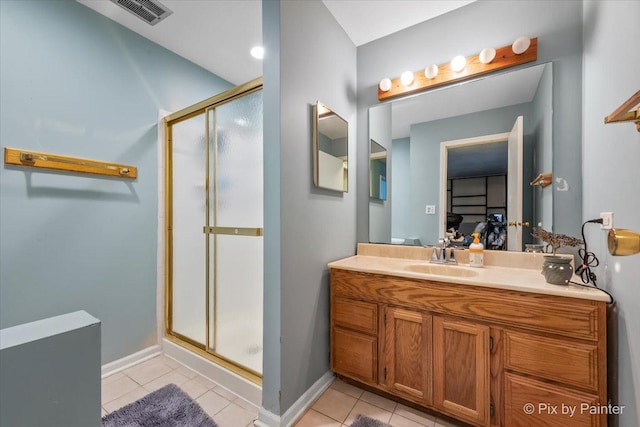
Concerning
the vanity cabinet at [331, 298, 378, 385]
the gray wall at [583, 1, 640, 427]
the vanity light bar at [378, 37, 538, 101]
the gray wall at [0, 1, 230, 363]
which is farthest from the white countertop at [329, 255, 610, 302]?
the gray wall at [0, 1, 230, 363]

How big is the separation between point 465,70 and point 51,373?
7.47ft

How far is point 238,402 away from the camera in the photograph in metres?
1.63

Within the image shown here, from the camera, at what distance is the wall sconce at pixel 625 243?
720 mm

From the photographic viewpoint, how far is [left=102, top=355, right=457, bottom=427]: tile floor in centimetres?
Result: 146

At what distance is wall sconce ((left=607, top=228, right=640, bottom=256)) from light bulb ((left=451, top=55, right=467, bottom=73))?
1369 mm

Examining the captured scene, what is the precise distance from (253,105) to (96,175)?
1214 mm

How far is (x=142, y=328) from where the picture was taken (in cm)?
210

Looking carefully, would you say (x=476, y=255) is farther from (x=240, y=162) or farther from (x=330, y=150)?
(x=240, y=162)

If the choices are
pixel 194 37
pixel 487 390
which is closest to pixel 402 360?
pixel 487 390

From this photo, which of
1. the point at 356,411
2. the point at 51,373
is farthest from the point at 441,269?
the point at 51,373

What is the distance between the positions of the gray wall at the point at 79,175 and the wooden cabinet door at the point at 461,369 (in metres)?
2.15

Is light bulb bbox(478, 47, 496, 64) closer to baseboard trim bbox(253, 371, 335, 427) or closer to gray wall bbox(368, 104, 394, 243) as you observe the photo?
gray wall bbox(368, 104, 394, 243)

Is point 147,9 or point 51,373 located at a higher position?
point 147,9

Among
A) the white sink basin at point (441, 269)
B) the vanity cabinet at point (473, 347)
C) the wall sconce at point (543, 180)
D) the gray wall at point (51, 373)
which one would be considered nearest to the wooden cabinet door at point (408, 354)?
the vanity cabinet at point (473, 347)
